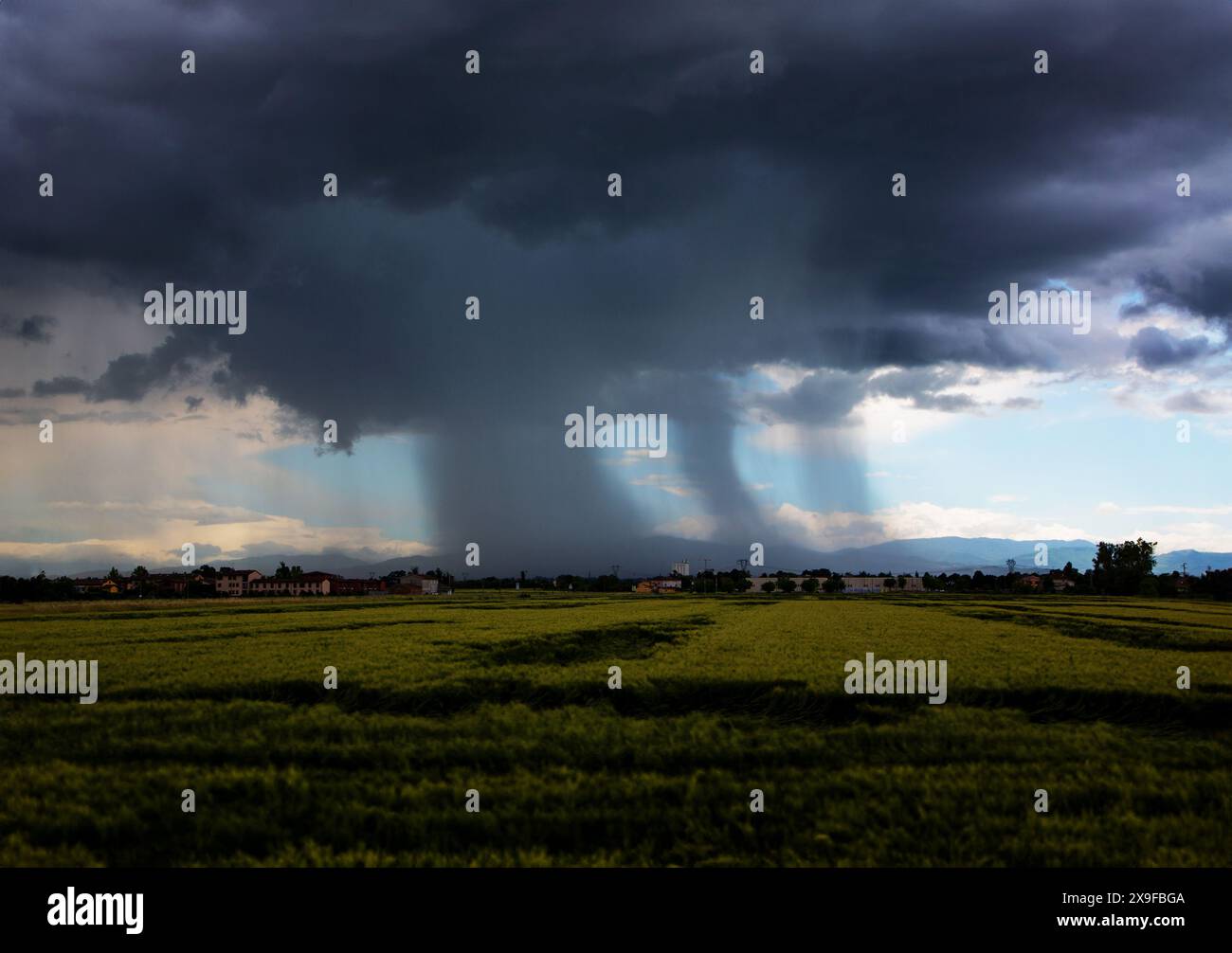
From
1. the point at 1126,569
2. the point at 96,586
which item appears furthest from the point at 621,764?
the point at 96,586

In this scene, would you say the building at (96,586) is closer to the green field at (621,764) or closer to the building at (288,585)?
the building at (288,585)

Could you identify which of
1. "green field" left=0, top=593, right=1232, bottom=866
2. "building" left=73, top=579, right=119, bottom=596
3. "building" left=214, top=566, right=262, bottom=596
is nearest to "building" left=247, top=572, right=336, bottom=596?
"building" left=214, top=566, right=262, bottom=596

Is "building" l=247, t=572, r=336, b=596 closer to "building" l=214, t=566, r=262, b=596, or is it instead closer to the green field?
"building" l=214, t=566, r=262, b=596

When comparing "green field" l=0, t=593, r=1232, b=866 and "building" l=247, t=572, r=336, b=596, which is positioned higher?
"green field" l=0, t=593, r=1232, b=866

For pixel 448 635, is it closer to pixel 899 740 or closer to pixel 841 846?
pixel 899 740
